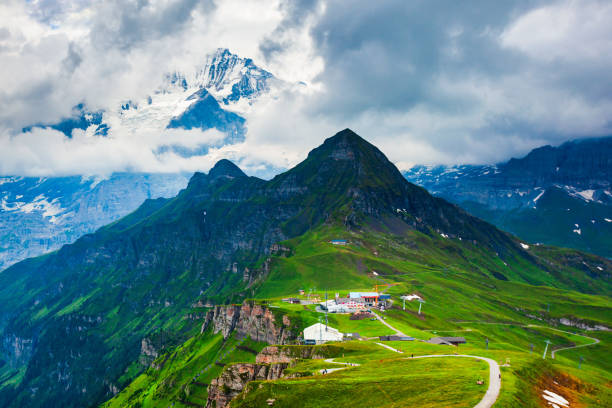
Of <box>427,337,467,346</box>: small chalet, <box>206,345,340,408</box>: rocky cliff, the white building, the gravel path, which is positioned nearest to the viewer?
the gravel path

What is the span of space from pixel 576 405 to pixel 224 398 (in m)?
91.0

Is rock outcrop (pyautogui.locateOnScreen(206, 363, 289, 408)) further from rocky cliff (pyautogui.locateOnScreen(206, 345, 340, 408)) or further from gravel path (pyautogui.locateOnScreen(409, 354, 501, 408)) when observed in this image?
gravel path (pyautogui.locateOnScreen(409, 354, 501, 408))

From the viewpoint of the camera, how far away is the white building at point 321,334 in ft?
469

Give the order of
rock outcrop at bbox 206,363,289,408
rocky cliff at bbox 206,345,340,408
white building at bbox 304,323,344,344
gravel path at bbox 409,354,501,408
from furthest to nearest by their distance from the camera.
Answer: white building at bbox 304,323,344,344
rock outcrop at bbox 206,363,289,408
rocky cliff at bbox 206,345,340,408
gravel path at bbox 409,354,501,408

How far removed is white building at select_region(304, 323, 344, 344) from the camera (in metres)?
143

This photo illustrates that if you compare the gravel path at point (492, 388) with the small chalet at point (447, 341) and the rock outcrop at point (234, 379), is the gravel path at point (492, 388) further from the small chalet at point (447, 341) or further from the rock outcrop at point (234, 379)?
the rock outcrop at point (234, 379)

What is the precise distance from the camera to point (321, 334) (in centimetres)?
14500

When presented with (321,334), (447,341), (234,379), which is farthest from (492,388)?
(321,334)

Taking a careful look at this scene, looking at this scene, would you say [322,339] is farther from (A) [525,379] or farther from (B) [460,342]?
(A) [525,379]

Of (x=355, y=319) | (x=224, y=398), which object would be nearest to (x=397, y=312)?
(x=355, y=319)

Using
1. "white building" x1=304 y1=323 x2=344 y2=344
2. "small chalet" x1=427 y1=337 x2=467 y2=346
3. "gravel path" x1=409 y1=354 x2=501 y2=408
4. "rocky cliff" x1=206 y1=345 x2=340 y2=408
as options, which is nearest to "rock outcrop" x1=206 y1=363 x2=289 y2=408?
"rocky cliff" x1=206 y1=345 x2=340 y2=408

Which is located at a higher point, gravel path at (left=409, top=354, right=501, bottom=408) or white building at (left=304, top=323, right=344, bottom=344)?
gravel path at (left=409, top=354, right=501, bottom=408)

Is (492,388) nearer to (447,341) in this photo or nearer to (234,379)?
(447,341)

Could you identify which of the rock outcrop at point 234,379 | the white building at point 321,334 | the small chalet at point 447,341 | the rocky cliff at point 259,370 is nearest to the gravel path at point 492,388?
the rocky cliff at point 259,370
